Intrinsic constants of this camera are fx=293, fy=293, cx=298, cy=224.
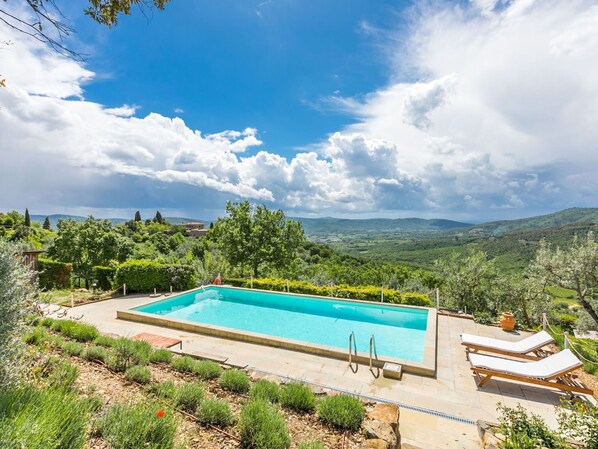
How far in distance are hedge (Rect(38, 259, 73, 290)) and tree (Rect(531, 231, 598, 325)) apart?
21.8 metres

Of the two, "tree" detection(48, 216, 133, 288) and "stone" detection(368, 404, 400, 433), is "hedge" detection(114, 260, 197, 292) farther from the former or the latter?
"stone" detection(368, 404, 400, 433)

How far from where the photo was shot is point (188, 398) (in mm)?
3938

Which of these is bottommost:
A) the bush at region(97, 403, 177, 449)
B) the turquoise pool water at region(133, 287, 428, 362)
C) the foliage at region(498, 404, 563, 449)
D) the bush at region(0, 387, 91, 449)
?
the turquoise pool water at region(133, 287, 428, 362)

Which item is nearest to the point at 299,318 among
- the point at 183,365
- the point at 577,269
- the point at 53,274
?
the point at 183,365

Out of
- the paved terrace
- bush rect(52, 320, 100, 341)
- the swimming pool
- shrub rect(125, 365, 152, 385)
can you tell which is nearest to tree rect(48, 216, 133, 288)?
the swimming pool

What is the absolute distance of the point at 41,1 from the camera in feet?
10.2

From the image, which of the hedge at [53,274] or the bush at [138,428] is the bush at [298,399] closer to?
the bush at [138,428]

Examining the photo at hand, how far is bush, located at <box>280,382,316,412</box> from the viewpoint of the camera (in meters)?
4.24

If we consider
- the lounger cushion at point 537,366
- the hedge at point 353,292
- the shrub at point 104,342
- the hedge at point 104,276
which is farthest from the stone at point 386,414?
the hedge at point 104,276

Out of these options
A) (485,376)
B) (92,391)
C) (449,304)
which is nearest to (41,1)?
(92,391)

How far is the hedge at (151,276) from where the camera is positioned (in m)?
14.6

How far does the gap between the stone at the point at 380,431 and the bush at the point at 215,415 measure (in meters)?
1.73

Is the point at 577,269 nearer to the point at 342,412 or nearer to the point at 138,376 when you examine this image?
the point at 342,412

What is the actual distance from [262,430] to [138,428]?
50.4 inches
